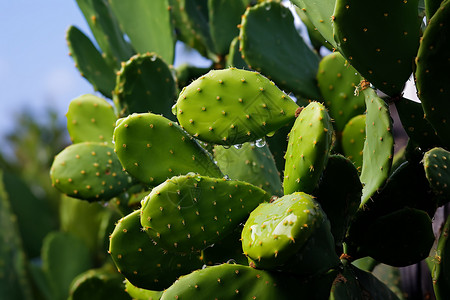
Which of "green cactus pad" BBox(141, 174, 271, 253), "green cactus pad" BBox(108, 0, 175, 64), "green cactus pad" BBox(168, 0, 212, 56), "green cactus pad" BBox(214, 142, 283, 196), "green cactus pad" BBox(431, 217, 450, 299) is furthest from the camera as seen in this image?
"green cactus pad" BBox(168, 0, 212, 56)

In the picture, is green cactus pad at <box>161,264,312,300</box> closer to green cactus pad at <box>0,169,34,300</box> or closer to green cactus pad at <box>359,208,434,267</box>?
green cactus pad at <box>359,208,434,267</box>

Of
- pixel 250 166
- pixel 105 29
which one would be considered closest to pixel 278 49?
pixel 250 166

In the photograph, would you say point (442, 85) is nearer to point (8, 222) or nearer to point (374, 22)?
point (374, 22)

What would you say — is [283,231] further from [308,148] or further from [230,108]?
[230,108]

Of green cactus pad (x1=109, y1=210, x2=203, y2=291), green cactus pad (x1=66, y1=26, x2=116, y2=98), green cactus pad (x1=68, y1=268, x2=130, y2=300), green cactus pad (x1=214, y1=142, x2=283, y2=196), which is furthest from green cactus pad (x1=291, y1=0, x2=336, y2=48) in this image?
green cactus pad (x1=68, y1=268, x2=130, y2=300)

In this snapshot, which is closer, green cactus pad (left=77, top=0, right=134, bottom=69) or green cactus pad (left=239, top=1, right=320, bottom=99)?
green cactus pad (left=239, top=1, right=320, bottom=99)

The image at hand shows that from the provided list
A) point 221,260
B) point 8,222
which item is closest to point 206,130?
point 221,260

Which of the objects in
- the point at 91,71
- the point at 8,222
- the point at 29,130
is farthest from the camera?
the point at 29,130
